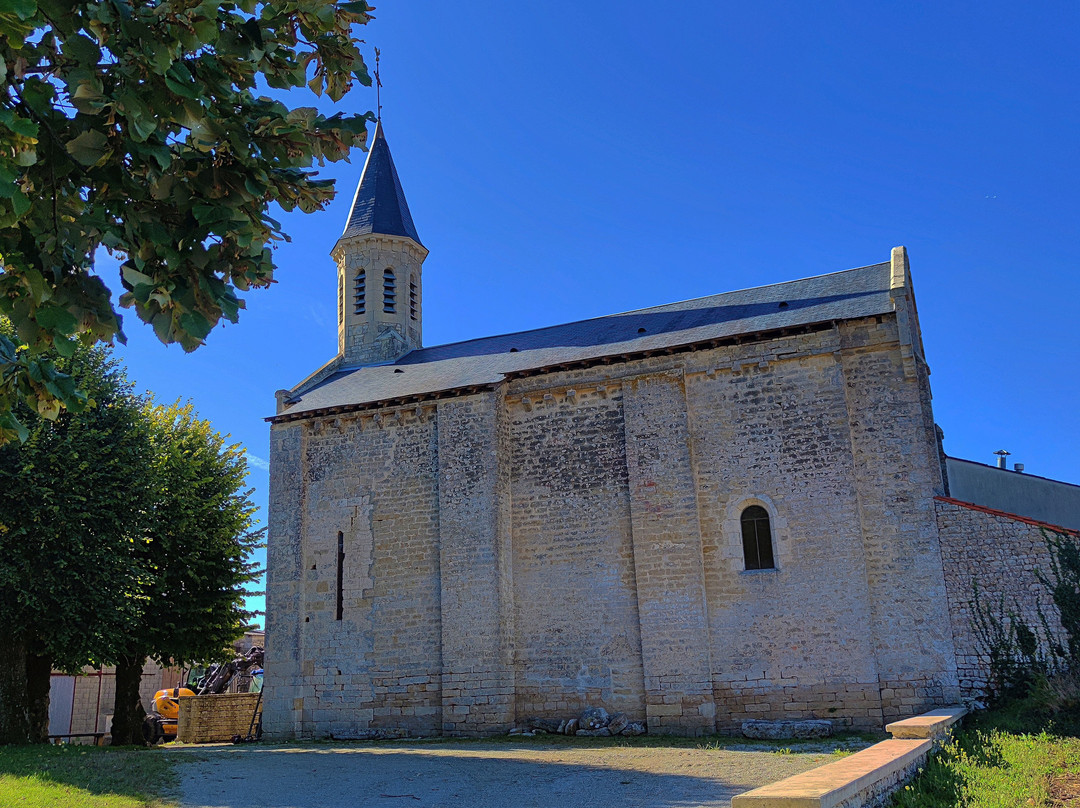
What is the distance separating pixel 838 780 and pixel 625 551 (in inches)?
379

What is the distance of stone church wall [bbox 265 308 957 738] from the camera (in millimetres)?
13820

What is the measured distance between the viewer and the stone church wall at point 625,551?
13.8 m

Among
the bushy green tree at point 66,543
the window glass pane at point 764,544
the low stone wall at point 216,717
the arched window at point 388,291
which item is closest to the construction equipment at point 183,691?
the low stone wall at point 216,717

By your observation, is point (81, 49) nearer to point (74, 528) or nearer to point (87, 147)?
point (87, 147)

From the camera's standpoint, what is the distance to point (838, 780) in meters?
5.89

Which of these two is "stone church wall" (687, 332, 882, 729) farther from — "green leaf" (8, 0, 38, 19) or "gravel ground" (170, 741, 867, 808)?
"green leaf" (8, 0, 38, 19)

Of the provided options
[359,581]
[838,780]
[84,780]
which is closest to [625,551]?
[359,581]

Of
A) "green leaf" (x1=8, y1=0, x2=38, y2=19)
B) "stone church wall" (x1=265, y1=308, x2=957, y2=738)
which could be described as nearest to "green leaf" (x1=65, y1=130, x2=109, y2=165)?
"green leaf" (x1=8, y1=0, x2=38, y2=19)

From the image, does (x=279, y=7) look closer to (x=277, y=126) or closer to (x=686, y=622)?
(x=277, y=126)

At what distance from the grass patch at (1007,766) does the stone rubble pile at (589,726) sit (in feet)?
17.4

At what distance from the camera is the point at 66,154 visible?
436cm

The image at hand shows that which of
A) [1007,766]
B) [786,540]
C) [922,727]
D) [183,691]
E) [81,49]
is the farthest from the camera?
[183,691]

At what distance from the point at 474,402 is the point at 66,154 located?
1295 cm

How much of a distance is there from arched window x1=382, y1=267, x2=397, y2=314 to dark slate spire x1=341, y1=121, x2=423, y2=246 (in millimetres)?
1186
